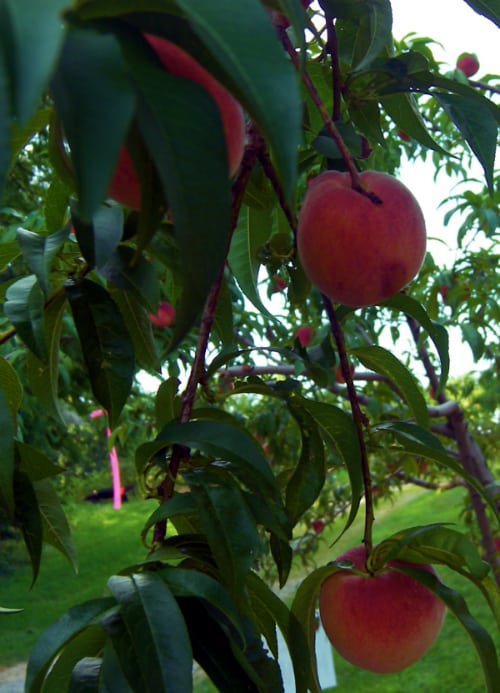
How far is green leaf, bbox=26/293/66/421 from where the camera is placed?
470 mm

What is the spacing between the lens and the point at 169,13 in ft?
0.75

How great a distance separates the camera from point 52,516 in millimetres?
499

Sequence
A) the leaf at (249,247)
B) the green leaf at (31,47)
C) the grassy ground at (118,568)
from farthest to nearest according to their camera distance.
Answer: the grassy ground at (118,568) → the leaf at (249,247) → the green leaf at (31,47)

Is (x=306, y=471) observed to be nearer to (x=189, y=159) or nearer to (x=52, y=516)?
(x=52, y=516)

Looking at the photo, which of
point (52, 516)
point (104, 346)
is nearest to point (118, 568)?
point (52, 516)

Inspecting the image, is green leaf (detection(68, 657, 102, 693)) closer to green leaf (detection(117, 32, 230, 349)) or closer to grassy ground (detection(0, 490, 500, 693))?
green leaf (detection(117, 32, 230, 349))

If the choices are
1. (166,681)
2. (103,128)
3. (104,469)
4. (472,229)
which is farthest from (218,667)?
(104,469)

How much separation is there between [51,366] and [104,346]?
0.07 m

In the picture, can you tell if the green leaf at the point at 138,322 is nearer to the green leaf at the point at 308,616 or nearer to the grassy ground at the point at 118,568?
the green leaf at the point at 308,616

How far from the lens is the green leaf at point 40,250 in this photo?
37 cm

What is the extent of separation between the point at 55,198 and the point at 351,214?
0.19m

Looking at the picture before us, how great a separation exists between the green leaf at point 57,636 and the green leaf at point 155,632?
0.02 meters

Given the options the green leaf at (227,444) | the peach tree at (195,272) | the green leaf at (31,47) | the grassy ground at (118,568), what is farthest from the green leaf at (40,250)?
the grassy ground at (118,568)

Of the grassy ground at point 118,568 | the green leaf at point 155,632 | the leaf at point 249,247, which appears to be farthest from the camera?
the grassy ground at point 118,568
